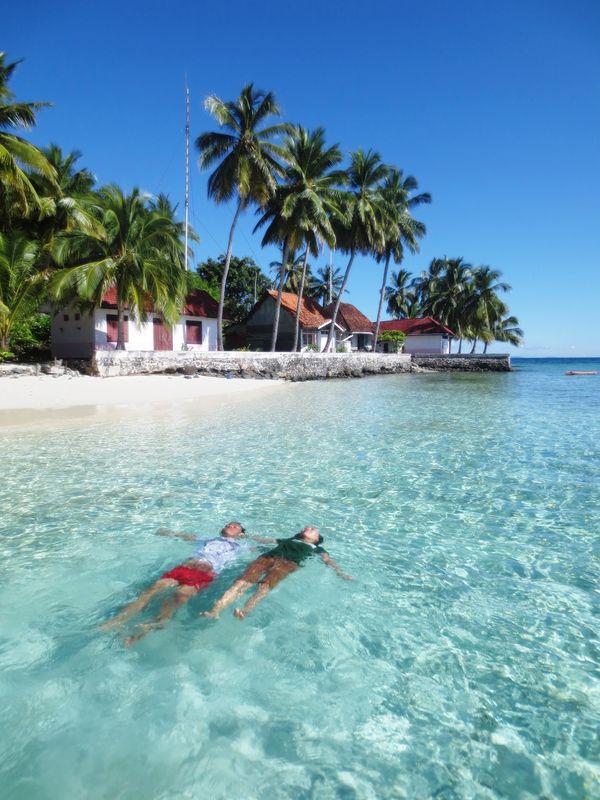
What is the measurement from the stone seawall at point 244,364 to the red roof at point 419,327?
604 inches

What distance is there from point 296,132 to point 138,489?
28876 millimetres

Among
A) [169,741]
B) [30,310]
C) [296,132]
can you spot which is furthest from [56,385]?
[296,132]

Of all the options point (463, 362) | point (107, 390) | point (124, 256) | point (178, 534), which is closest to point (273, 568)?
point (178, 534)

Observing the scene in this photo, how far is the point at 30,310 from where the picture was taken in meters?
20.7

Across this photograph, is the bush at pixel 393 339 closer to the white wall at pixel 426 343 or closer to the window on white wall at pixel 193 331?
the white wall at pixel 426 343

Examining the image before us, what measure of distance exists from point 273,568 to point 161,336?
86.9ft

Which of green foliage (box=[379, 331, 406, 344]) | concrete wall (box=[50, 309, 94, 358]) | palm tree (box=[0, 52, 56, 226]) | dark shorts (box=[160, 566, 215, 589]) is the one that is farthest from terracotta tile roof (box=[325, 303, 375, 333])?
dark shorts (box=[160, 566, 215, 589])

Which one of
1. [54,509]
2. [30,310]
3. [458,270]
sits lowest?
[54,509]

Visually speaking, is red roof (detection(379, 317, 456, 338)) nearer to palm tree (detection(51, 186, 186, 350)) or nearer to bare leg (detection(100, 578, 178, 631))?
palm tree (detection(51, 186, 186, 350))

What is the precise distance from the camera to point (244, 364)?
92.7ft

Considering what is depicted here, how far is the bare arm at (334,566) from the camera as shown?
4488 millimetres

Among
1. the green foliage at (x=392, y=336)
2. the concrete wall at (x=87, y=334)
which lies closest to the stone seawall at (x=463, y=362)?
the green foliage at (x=392, y=336)

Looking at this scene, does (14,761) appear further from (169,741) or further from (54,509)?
(54,509)

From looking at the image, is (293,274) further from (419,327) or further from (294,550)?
(294,550)
